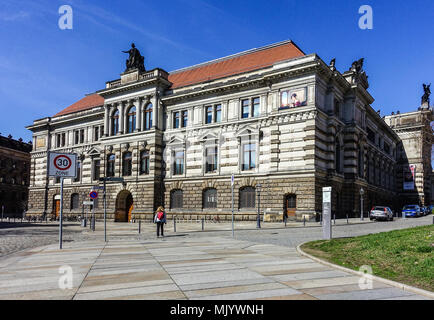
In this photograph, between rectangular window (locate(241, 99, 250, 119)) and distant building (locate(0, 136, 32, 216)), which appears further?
distant building (locate(0, 136, 32, 216))

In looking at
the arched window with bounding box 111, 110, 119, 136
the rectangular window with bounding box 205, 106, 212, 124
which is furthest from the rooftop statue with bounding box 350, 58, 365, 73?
the arched window with bounding box 111, 110, 119, 136

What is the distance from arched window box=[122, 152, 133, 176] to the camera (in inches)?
1811

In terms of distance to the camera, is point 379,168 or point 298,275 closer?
point 298,275

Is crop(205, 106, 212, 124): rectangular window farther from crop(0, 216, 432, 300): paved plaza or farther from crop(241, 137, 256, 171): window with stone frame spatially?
crop(0, 216, 432, 300): paved plaza

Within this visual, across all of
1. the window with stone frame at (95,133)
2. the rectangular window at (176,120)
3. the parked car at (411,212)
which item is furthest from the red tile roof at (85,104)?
the parked car at (411,212)

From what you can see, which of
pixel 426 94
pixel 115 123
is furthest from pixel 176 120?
pixel 426 94

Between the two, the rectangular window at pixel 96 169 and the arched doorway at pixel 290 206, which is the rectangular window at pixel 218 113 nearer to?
the arched doorway at pixel 290 206

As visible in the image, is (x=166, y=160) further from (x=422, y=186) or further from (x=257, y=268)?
(x=422, y=186)

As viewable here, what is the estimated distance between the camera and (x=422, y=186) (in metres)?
70.7

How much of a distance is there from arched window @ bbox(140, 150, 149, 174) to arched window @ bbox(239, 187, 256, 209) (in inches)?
506

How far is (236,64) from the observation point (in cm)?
4375

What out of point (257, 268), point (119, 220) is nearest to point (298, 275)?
point (257, 268)

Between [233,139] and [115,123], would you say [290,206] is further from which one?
[115,123]
